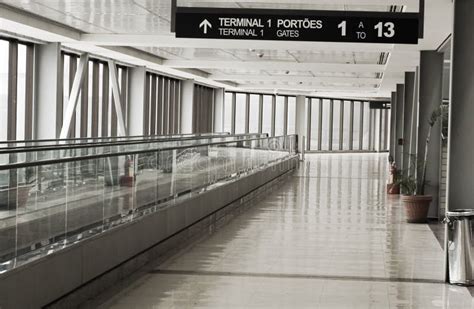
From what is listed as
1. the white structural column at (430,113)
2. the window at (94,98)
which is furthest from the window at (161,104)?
the white structural column at (430,113)

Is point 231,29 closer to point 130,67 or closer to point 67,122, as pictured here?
point 67,122

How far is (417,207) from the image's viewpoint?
15336mm

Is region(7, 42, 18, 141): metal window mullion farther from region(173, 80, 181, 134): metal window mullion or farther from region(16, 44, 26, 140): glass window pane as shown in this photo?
region(173, 80, 181, 134): metal window mullion

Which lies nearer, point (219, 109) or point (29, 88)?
point (29, 88)

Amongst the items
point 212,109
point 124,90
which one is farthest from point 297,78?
point 212,109

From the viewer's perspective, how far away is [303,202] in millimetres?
18750

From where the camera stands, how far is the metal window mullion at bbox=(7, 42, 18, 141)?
2175 cm

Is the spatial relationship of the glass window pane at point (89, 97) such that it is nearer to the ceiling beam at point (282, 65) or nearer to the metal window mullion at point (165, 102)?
the ceiling beam at point (282, 65)

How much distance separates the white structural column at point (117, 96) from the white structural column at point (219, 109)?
17.6 m

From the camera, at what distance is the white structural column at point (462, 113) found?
31.1 ft

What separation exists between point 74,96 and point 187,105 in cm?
1645

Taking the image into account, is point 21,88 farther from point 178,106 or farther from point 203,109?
point 203,109

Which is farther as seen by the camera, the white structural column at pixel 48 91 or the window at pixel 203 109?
the window at pixel 203 109

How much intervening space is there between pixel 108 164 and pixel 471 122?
4463 mm
